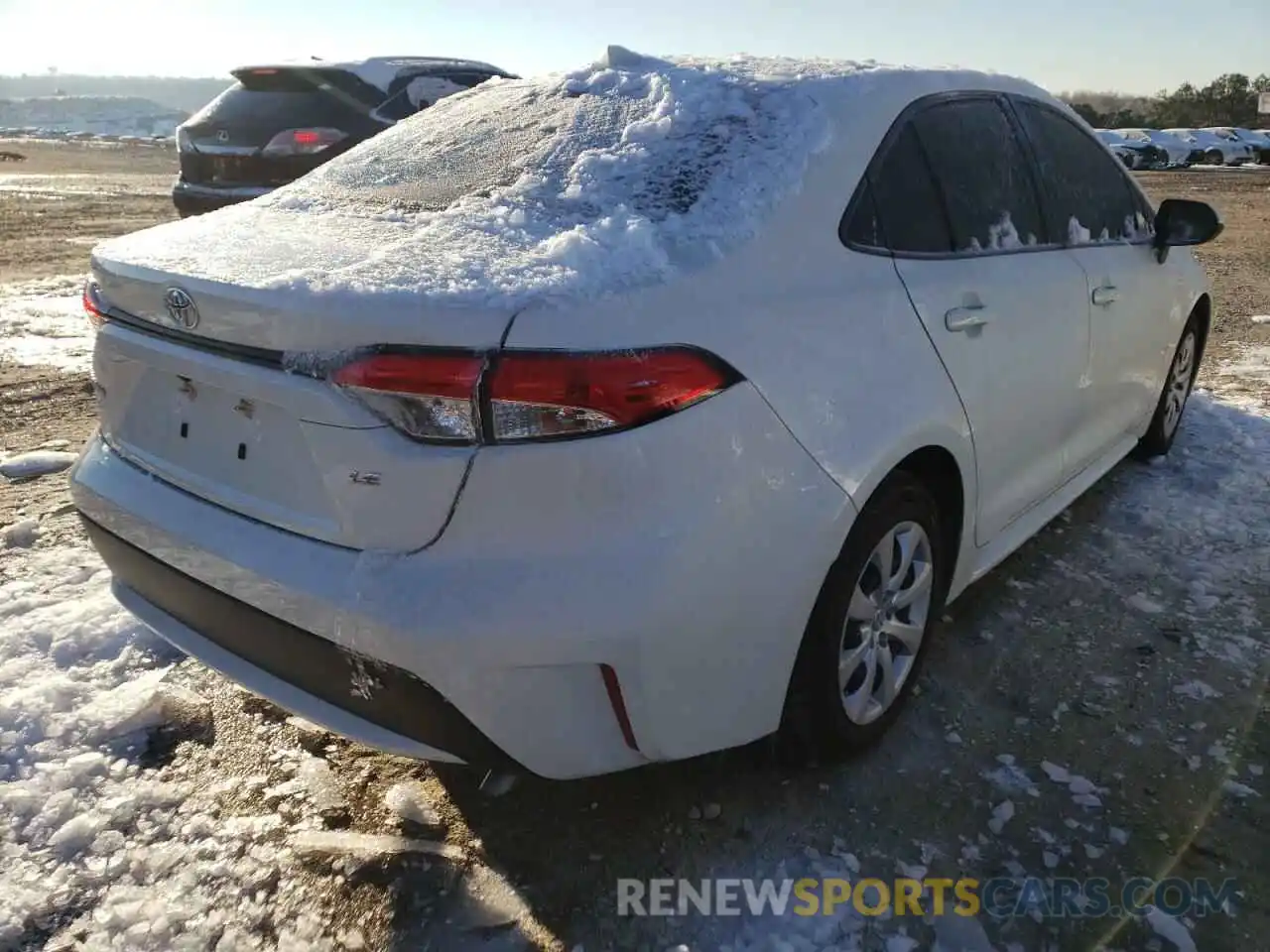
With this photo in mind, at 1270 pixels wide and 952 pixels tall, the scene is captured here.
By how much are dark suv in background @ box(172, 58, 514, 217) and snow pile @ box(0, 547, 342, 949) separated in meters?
4.62

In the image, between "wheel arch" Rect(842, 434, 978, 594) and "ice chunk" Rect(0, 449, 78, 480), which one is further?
"ice chunk" Rect(0, 449, 78, 480)

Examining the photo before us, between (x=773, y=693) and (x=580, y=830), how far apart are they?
600mm

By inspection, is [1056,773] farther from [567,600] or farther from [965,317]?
[567,600]

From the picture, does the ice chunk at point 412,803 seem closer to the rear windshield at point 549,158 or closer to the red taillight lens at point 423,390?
the red taillight lens at point 423,390

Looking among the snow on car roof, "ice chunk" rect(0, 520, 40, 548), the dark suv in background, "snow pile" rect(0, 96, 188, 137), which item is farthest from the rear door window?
"snow pile" rect(0, 96, 188, 137)

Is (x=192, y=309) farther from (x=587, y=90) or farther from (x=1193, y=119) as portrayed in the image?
(x=1193, y=119)

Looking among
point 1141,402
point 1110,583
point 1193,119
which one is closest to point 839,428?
point 1110,583

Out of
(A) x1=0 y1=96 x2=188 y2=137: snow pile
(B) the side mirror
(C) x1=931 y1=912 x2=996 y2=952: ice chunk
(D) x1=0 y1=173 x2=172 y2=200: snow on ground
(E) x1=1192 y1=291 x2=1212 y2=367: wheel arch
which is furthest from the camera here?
(A) x1=0 y1=96 x2=188 y2=137: snow pile

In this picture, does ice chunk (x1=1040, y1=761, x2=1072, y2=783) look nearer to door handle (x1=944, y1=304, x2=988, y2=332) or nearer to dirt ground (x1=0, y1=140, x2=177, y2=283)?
door handle (x1=944, y1=304, x2=988, y2=332)

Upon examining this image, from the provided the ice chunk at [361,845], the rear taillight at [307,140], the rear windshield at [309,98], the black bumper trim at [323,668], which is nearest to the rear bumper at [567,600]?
the black bumper trim at [323,668]

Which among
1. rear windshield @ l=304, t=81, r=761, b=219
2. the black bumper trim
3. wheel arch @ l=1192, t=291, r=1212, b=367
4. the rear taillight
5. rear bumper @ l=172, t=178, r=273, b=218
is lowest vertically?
the black bumper trim

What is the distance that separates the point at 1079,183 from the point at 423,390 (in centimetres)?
268

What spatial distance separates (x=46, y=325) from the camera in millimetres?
6742

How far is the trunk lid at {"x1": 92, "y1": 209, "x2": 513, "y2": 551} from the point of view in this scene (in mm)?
1769
